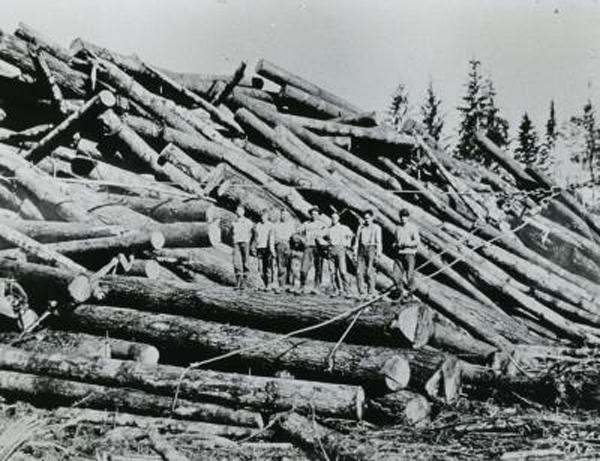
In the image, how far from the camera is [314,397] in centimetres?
727

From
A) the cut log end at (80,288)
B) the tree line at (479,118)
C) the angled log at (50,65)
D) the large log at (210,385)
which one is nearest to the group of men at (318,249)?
the cut log end at (80,288)

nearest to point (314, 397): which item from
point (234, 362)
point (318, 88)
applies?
point (234, 362)

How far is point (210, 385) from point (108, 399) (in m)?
1.28

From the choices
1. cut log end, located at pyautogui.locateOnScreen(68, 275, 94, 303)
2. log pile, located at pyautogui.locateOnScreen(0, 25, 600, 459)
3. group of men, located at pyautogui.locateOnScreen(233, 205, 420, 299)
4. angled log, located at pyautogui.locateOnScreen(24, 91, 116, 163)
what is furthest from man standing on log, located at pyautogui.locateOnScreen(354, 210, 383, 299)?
angled log, located at pyautogui.locateOnScreen(24, 91, 116, 163)

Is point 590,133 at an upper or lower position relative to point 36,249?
upper

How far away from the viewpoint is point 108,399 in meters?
7.76

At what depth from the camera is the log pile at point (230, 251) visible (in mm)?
7742

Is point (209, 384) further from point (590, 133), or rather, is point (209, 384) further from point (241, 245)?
point (590, 133)

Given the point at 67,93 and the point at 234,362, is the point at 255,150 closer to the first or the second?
the point at 67,93

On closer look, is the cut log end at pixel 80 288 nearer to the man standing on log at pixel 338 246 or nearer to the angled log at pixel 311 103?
the man standing on log at pixel 338 246

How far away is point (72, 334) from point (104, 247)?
4.42 feet

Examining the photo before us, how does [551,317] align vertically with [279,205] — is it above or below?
below

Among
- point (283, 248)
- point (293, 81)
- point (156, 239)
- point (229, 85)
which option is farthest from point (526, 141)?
point (156, 239)

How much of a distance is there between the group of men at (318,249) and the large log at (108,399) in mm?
2997
